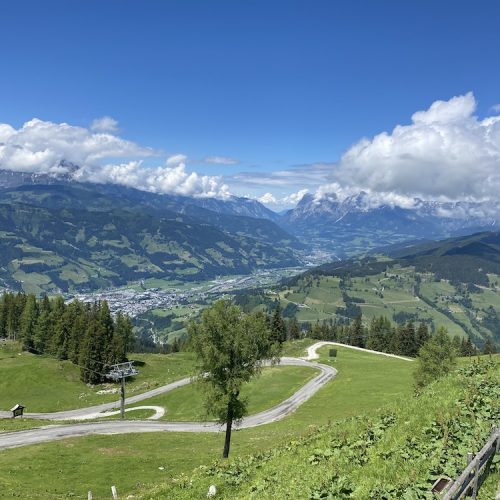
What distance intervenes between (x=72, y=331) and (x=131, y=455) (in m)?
94.7

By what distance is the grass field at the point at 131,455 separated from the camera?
1586 inches

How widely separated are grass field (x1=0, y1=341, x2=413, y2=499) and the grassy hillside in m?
5.59

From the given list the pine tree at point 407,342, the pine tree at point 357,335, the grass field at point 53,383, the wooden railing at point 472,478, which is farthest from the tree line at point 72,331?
the wooden railing at point 472,478

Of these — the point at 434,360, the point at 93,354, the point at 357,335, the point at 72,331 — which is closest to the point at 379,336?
the point at 357,335

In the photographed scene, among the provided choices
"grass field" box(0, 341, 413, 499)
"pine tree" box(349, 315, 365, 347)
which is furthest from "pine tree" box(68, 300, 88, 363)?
"pine tree" box(349, 315, 365, 347)

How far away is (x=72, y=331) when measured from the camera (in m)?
137

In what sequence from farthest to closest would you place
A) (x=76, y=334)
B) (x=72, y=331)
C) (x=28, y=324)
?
1. (x=28, y=324)
2. (x=72, y=331)
3. (x=76, y=334)

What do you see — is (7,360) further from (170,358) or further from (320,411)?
(320,411)

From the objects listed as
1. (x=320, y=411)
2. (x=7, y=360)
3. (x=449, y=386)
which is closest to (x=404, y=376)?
(x=320, y=411)

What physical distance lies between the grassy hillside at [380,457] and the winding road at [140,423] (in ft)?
101

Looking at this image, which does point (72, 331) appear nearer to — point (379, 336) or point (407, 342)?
point (379, 336)

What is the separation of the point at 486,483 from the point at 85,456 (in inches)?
1932

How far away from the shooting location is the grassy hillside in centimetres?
1540

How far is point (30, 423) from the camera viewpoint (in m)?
71.4
